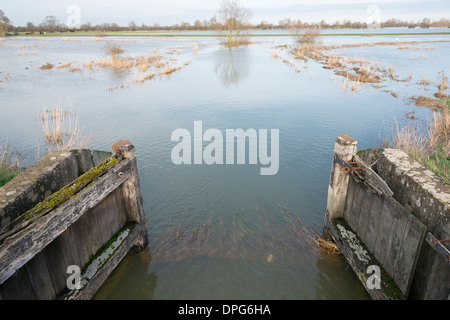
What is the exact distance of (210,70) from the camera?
2870 centimetres

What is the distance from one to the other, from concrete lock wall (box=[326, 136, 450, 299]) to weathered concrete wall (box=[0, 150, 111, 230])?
499cm

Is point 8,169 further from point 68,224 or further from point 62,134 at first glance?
point 68,224

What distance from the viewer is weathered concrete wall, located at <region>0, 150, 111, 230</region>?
4184mm

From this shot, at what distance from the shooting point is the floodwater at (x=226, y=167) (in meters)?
5.59

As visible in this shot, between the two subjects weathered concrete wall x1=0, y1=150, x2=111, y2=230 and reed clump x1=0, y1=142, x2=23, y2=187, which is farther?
reed clump x1=0, y1=142, x2=23, y2=187

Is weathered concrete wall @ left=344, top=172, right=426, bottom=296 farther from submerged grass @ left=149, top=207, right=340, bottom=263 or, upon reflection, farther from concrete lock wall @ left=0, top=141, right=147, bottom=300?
concrete lock wall @ left=0, top=141, right=147, bottom=300

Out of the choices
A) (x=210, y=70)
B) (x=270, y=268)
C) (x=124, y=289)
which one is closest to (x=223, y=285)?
(x=270, y=268)

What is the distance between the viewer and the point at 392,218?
417 centimetres

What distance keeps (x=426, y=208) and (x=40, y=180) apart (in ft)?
19.9

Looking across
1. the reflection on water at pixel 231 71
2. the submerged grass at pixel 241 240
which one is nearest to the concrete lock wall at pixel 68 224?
the submerged grass at pixel 241 240

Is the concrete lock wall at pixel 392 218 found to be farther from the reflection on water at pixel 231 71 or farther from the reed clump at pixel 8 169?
the reflection on water at pixel 231 71

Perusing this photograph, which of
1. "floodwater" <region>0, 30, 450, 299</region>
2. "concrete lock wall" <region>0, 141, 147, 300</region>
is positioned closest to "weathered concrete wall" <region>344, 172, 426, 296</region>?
"floodwater" <region>0, 30, 450, 299</region>
